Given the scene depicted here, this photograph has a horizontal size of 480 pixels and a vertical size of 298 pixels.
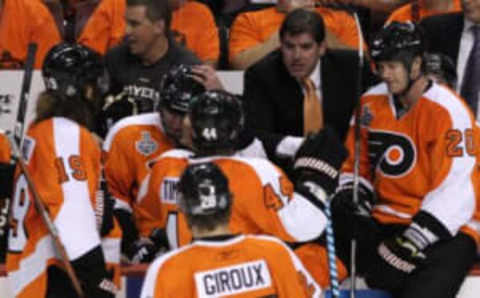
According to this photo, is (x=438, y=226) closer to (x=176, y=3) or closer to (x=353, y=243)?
(x=353, y=243)

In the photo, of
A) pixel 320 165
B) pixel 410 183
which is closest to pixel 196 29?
pixel 410 183

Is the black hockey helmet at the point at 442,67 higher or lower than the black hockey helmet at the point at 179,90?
lower

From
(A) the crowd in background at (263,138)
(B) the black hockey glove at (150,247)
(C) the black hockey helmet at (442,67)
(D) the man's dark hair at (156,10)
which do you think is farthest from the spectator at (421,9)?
(B) the black hockey glove at (150,247)

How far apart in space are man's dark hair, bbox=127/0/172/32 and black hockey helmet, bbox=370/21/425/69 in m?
1.57

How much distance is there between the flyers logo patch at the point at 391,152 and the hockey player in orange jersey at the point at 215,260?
158 centimetres

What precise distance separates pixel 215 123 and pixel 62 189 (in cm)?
64

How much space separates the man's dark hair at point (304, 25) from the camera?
19.9 feet

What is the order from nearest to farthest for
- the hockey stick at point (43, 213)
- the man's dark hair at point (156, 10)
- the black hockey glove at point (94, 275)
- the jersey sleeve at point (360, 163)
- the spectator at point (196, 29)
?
1. the hockey stick at point (43, 213)
2. the black hockey glove at point (94, 275)
3. the jersey sleeve at point (360, 163)
4. the man's dark hair at point (156, 10)
5. the spectator at point (196, 29)

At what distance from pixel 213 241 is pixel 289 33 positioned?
2283 mm

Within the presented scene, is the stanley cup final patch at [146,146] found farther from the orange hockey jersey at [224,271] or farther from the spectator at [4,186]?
the orange hockey jersey at [224,271]

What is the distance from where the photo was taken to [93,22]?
24.1 feet

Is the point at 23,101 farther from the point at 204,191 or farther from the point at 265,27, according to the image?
the point at 265,27

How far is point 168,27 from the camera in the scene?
22.3ft

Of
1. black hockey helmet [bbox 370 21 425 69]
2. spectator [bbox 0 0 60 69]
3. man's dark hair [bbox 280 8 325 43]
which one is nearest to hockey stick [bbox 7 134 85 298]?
black hockey helmet [bbox 370 21 425 69]
